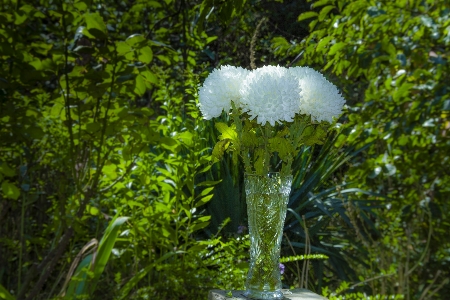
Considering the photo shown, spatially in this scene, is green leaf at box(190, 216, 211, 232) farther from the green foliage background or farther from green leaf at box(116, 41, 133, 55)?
green leaf at box(116, 41, 133, 55)

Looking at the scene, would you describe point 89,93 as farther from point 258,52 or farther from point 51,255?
point 258,52

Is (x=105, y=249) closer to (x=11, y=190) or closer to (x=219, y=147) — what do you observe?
(x=11, y=190)

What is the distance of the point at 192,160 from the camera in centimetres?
256

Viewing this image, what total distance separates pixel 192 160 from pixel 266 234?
0.91 meters

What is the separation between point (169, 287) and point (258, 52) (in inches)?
61.5

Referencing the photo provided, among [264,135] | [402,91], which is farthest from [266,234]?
[402,91]

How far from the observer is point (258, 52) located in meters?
3.60

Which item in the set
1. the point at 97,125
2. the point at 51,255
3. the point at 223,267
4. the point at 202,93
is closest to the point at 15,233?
the point at 51,255

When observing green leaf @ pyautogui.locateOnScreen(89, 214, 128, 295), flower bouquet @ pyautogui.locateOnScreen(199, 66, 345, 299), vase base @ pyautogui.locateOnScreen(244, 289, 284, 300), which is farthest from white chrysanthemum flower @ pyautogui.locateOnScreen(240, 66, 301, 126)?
green leaf @ pyautogui.locateOnScreen(89, 214, 128, 295)

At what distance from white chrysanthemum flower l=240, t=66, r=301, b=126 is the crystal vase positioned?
0.57 feet

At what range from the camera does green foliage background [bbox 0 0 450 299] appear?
106 inches

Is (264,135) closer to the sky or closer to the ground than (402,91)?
closer to the ground

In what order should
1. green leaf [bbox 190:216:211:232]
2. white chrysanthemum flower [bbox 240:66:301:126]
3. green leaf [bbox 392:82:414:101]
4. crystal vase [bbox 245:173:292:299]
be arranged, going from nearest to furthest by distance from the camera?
white chrysanthemum flower [bbox 240:66:301:126] < crystal vase [bbox 245:173:292:299] < green leaf [bbox 190:216:211:232] < green leaf [bbox 392:82:414:101]

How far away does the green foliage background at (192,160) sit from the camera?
2699 mm
